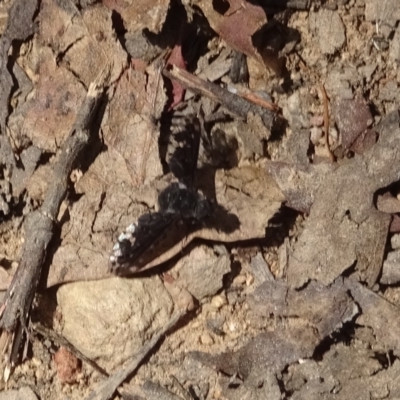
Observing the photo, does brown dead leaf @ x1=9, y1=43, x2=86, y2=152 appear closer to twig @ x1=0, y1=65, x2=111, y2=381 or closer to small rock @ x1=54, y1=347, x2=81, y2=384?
twig @ x1=0, y1=65, x2=111, y2=381

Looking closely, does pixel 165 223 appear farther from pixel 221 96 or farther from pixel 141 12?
pixel 141 12

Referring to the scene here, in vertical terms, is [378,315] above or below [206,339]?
above

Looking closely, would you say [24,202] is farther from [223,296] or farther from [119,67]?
[223,296]

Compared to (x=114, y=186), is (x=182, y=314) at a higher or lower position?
lower

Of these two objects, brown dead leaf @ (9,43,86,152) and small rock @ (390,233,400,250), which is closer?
small rock @ (390,233,400,250)

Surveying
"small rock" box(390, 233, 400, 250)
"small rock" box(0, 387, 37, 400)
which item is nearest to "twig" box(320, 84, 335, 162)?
"small rock" box(390, 233, 400, 250)

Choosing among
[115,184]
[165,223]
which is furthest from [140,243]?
[115,184]

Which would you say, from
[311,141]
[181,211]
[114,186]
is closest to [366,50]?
[311,141]
